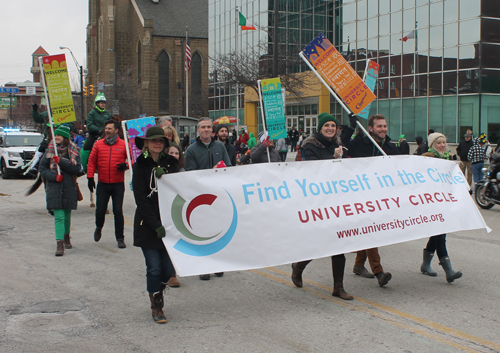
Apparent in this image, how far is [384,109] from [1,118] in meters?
124

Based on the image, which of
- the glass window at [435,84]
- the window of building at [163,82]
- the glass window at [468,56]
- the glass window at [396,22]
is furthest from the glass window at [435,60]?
the window of building at [163,82]

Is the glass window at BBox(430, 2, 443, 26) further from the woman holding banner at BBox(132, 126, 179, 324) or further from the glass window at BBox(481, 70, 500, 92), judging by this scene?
the woman holding banner at BBox(132, 126, 179, 324)

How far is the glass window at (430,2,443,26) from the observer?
30830 mm

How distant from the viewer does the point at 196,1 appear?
7338cm

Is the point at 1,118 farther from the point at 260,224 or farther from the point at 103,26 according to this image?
the point at 260,224

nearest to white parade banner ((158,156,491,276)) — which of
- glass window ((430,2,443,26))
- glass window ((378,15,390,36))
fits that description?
glass window ((430,2,443,26))

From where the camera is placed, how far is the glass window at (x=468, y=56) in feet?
95.1

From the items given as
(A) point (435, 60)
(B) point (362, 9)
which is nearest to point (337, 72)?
(A) point (435, 60)

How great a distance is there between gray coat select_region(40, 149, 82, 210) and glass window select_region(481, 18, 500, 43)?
84.7ft

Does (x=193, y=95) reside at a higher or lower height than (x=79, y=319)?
higher

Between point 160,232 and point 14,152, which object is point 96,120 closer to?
point 160,232

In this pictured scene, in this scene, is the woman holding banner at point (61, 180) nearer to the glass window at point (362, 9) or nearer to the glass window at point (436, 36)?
the glass window at point (436, 36)

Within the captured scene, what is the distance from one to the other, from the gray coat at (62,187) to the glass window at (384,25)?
2967cm

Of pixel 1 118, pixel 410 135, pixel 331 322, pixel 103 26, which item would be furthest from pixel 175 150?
pixel 1 118
